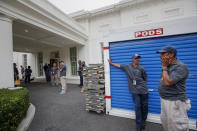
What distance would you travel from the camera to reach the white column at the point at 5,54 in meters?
2.96

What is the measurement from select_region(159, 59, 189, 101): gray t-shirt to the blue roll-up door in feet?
3.60

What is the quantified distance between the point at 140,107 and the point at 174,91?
990mm

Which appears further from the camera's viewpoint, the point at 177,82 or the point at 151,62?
the point at 151,62

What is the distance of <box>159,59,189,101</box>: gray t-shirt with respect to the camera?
4.48 feet

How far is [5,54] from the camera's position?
3.03 meters

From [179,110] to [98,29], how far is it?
8.29 meters

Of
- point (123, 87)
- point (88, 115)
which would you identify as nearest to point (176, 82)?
point (123, 87)

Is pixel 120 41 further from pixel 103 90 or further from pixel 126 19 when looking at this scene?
pixel 126 19

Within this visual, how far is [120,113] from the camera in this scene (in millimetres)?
2891

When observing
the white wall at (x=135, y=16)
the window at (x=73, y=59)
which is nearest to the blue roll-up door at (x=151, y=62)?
the white wall at (x=135, y=16)

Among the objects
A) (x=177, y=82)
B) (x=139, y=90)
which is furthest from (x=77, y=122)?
(x=177, y=82)

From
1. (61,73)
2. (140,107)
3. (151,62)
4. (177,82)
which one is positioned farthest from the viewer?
(61,73)

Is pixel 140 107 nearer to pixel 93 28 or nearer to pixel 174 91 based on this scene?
pixel 174 91

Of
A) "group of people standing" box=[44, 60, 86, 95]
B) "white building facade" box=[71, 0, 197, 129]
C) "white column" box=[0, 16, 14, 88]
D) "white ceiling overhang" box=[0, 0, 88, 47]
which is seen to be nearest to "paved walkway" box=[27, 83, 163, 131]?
"white building facade" box=[71, 0, 197, 129]
